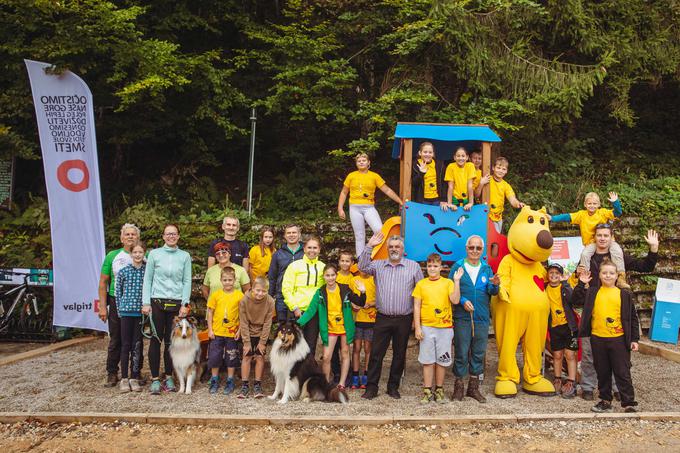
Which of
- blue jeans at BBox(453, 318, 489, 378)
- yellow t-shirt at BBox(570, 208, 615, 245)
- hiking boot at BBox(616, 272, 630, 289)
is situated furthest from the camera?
yellow t-shirt at BBox(570, 208, 615, 245)

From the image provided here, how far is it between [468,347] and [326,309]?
1648mm

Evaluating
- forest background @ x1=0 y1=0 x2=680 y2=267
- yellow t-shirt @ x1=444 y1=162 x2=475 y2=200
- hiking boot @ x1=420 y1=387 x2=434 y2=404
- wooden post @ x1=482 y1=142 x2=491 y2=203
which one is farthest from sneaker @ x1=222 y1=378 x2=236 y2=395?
wooden post @ x1=482 y1=142 x2=491 y2=203

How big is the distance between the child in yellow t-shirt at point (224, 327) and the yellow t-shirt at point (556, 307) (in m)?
3.63

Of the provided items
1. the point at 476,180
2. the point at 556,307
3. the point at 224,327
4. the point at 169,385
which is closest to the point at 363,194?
the point at 476,180

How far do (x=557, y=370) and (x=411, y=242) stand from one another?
226 cm

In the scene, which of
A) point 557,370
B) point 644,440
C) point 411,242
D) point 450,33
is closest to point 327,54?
point 450,33

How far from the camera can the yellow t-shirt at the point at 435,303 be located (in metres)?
5.45

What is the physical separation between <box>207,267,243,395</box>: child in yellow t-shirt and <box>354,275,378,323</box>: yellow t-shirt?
56.0 inches

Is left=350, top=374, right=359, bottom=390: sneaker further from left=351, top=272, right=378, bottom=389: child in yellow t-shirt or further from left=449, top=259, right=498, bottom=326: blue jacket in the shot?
left=449, top=259, right=498, bottom=326: blue jacket

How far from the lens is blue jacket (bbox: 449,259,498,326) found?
5574 millimetres

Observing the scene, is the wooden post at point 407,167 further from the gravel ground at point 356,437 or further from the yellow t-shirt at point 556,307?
the gravel ground at point 356,437

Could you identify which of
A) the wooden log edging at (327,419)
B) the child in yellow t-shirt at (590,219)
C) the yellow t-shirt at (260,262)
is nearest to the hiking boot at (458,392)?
the wooden log edging at (327,419)

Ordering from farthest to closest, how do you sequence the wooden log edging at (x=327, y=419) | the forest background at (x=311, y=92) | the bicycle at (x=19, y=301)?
the forest background at (x=311, y=92)
the bicycle at (x=19, y=301)
the wooden log edging at (x=327, y=419)

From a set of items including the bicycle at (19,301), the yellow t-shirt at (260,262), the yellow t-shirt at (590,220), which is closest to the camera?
the yellow t-shirt at (590,220)
